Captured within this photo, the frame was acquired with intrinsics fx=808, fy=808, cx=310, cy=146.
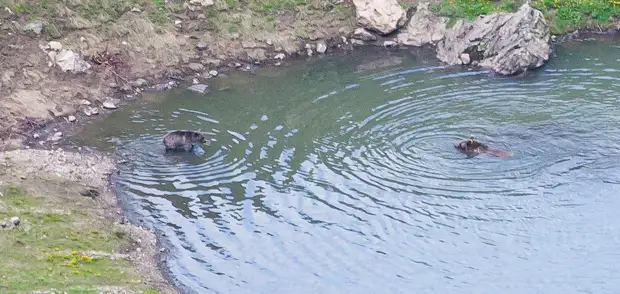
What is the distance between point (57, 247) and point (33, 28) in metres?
14.6

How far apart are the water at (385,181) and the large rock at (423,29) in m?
3.92

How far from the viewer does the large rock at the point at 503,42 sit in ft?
110

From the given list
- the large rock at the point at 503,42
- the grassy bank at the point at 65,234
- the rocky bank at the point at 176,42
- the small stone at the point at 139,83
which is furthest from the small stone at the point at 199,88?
the large rock at the point at 503,42

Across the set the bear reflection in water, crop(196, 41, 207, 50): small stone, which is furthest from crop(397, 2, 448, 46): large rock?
the bear reflection in water

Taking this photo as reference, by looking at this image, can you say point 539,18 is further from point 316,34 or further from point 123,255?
point 123,255

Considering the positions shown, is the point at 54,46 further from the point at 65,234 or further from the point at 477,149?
the point at 477,149

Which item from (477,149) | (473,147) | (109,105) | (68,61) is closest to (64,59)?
(68,61)

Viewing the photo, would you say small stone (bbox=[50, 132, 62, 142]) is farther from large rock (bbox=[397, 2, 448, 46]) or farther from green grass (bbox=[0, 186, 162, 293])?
large rock (bbox=[397, 2, 448, 46])

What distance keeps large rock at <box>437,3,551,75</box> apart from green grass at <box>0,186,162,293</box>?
61.4 feet

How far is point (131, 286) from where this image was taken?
18406mm

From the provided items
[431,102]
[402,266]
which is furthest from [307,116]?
[402,266]

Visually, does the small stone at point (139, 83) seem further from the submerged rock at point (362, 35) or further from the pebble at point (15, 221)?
the pebble at point (15, 221)

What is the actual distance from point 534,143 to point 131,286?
1365 centimetres

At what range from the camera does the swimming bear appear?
86.3ft
